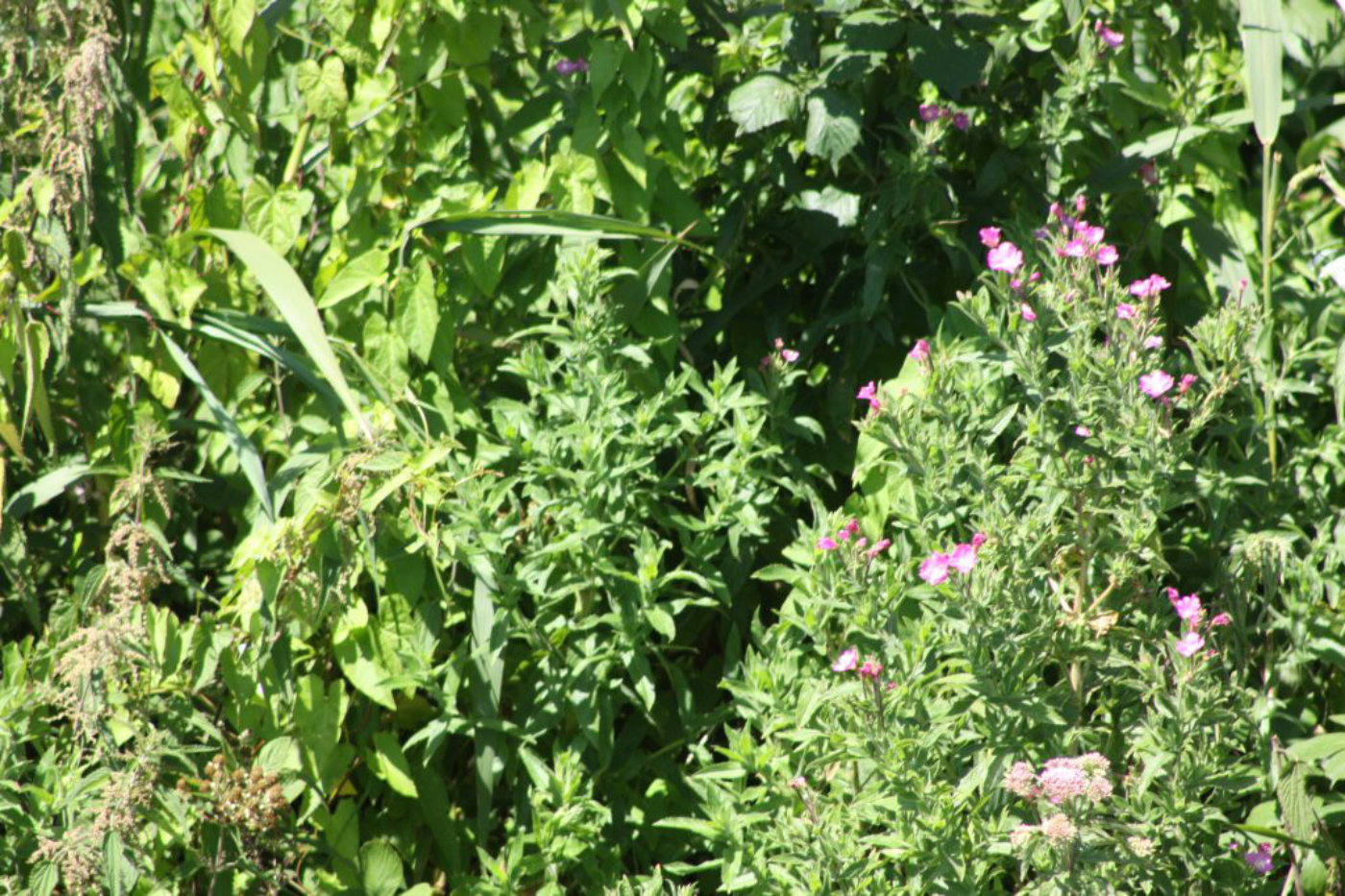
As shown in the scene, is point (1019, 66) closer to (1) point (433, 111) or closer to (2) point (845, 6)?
(2) point (845, 6)

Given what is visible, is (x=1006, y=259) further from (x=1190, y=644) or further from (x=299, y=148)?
(x=299, y=148)

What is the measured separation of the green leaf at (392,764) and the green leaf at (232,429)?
336 mm

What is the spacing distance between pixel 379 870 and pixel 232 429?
2.03 ft

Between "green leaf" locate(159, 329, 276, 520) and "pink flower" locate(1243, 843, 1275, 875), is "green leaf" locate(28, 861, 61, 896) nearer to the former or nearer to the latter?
"green leaf" locate(159, 329, 276, 520)

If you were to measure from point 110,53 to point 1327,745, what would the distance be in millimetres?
1843

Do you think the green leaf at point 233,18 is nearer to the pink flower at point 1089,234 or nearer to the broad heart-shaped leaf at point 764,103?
the broad heart-shaped leaf at point 764,103

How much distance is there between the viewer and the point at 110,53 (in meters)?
1.96

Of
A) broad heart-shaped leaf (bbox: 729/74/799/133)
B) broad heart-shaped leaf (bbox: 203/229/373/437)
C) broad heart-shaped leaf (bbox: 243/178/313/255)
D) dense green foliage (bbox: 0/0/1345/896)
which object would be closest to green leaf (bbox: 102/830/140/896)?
dense green foliage (bbox: 0/0/1345/896)

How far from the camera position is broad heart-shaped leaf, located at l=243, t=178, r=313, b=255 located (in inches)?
79.6

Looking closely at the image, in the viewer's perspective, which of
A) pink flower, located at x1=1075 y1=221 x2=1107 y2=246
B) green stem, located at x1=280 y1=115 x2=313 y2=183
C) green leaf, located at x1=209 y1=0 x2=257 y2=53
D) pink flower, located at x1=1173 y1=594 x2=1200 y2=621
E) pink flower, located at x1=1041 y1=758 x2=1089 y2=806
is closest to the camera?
pink flower, located at x1=1041 y1=758 x2=1089 y2=806

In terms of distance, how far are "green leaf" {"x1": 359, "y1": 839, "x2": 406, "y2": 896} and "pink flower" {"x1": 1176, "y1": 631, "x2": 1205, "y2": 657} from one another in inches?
40.3

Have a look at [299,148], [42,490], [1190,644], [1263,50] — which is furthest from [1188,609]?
[42,490]

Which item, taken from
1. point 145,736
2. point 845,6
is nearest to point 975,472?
point 845,6

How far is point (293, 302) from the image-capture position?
1.78m
